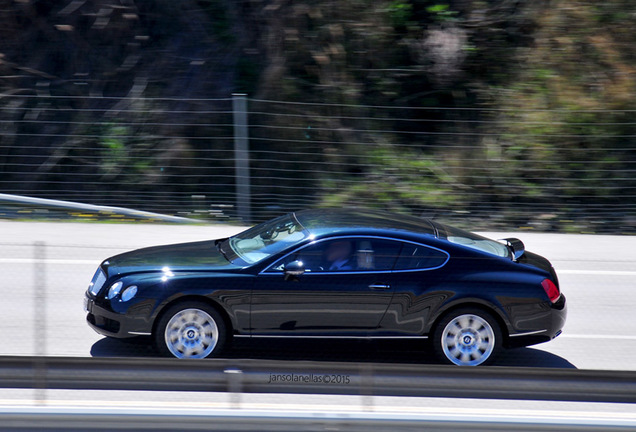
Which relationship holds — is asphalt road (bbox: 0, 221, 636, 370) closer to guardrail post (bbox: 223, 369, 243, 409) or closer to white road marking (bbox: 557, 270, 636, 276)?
white road marking (bbox: 557, 270, 636, 276)

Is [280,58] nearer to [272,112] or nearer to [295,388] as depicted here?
[272,112]

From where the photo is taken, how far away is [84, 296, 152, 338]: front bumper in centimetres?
618

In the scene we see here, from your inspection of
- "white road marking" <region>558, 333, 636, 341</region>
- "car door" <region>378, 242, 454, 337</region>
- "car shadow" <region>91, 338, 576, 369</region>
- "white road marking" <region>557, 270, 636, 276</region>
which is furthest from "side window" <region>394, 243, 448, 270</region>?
"white road marking" <region>557, 270, 636, 276</region>

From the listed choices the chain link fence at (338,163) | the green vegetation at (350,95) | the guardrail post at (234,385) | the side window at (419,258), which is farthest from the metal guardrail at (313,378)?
the green vegetation at (350,95)

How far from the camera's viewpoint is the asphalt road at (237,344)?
21.5 feet

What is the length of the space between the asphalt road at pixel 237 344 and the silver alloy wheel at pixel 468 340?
0.26m

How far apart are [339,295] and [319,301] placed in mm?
174

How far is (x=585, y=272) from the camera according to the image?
9508 millimetres

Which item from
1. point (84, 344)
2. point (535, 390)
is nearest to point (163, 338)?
point (84, 344)

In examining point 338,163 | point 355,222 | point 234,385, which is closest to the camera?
point 234,385

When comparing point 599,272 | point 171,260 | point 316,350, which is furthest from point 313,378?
point 599,272

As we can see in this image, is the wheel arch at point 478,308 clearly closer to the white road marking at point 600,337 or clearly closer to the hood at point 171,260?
the white road marking at point 600,337

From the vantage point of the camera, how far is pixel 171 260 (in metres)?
6.61

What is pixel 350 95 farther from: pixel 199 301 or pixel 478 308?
pixel 199 301
